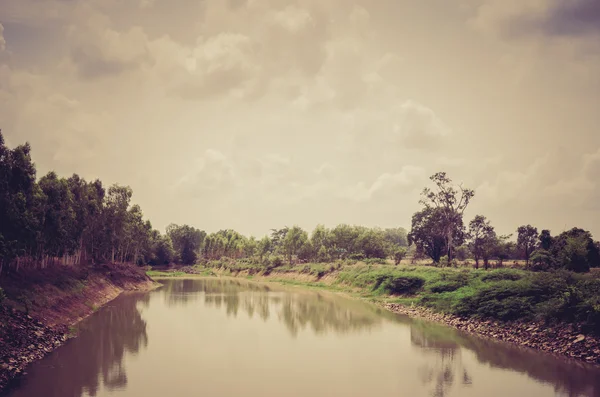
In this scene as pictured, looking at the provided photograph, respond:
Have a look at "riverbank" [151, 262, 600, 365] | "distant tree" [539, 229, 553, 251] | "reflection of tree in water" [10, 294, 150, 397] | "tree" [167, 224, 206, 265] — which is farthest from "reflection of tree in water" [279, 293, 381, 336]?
"tree" [167, 224, 206, 265]

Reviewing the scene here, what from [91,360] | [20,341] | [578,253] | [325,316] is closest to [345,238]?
[325,316]

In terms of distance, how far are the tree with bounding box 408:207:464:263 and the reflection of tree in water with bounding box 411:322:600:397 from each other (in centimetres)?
5147

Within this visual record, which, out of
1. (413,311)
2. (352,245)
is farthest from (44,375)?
(352,245)

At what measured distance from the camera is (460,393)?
2020 cm

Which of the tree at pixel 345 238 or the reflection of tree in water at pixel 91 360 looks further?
the tree at pixel 345 238

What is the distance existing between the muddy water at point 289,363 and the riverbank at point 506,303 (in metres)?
2.06

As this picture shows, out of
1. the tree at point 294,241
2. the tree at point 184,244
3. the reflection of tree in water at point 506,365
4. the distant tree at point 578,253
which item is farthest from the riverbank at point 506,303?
the tree at point 184,244

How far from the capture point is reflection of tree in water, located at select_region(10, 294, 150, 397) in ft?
64.5

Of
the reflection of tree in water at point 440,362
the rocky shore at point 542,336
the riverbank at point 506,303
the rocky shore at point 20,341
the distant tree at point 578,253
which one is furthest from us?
the distant tree at point 578,253

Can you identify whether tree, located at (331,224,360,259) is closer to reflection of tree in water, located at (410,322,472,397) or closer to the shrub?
the shrub

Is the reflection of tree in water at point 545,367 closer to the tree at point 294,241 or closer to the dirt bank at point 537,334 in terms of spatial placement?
the dirt bank at point 537,334

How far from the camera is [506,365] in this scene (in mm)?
24922

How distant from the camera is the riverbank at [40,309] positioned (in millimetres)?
22478

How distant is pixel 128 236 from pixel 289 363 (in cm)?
6598
